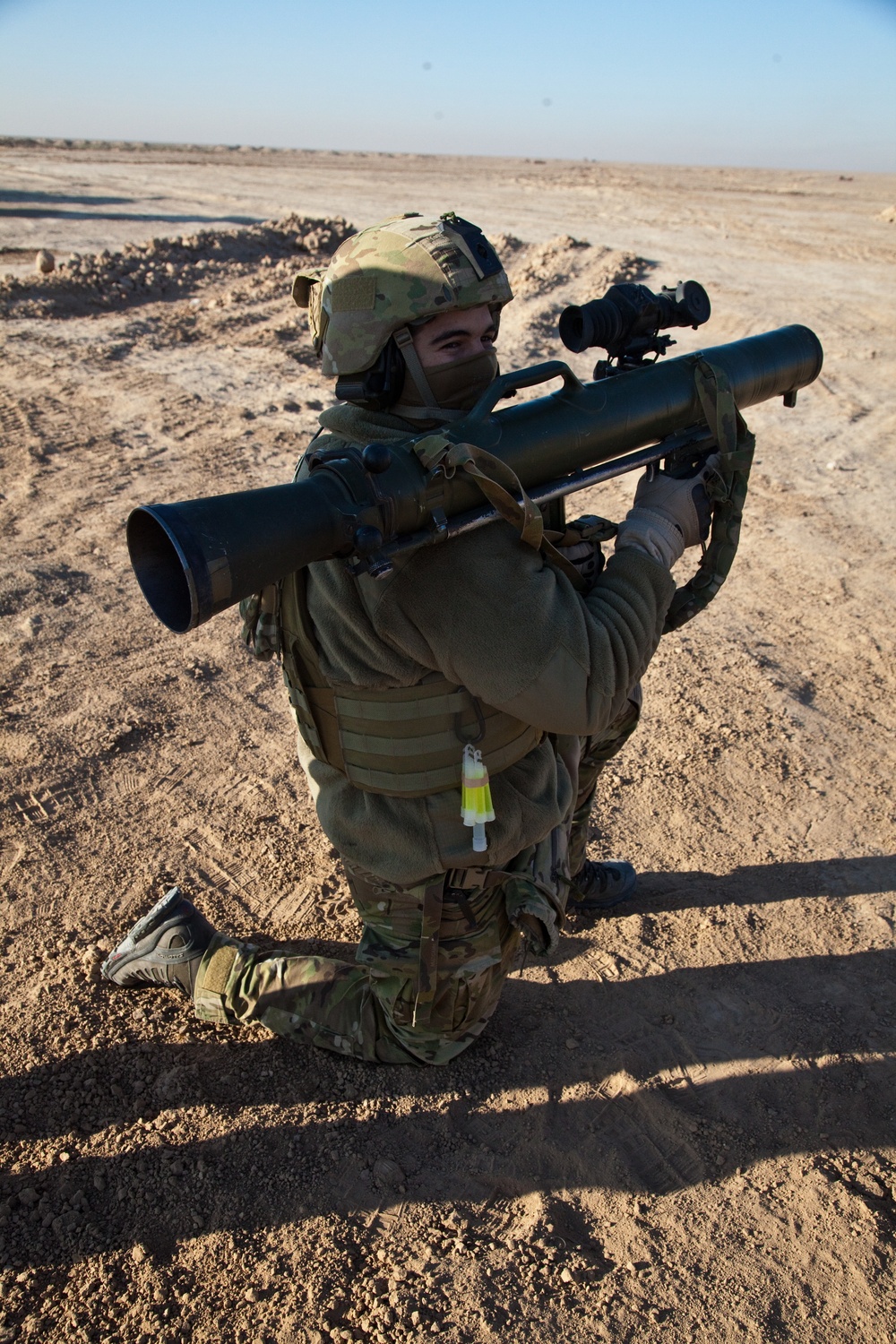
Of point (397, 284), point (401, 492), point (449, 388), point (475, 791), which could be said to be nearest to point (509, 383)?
point (449, 388)

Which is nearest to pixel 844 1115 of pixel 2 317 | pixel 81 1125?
pixel 81 1125

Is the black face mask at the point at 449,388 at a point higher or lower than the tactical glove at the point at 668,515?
higher

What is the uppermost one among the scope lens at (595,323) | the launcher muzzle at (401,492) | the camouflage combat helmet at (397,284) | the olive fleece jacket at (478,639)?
the camouflage combat helmet at (397,284)

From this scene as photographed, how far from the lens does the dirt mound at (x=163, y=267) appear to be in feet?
32.5

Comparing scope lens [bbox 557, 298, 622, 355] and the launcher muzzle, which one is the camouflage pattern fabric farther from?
scope lens [bbox 557, 298, 622, 355]

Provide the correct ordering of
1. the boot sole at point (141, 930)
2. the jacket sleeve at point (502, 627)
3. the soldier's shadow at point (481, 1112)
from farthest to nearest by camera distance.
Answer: the boot sole at point (141, 930), the soldier's shadow at point (481, 1112), the jacket sleeve at point (502, 627)

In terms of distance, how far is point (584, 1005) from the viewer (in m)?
2.90

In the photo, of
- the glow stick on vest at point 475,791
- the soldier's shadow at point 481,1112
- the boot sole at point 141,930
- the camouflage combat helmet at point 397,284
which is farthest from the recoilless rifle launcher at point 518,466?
the boot sole at point 141,930

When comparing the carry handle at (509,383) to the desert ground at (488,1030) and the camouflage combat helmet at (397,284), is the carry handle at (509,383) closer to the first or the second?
the camouflage combat helmet at (397,284)

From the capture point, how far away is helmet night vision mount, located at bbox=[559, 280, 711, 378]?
2.52m

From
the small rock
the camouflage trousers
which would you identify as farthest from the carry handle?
the small rock

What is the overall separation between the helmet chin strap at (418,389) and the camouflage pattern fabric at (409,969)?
112 cm

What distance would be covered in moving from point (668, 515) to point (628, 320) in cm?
56

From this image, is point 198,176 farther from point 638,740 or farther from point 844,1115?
point 844,1115
